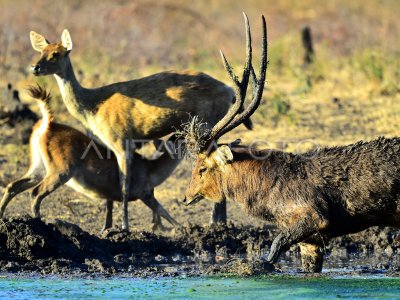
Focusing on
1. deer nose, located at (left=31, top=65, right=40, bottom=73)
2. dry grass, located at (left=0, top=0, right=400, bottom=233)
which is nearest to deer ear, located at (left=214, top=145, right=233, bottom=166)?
dry grass, located at (left=0, top=0, right=400, bottom=233)

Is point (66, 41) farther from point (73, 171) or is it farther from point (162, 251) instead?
point (162, 251)

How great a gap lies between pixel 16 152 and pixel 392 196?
763 cm

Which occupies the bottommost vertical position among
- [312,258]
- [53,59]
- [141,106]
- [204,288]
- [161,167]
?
[204,288]

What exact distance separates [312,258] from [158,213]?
3117mm

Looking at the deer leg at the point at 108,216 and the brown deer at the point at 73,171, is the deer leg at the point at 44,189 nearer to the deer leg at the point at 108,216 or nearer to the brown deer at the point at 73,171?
the brown deer at the point at 73,171

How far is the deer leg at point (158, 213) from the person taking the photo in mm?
12070

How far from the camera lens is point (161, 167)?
12812mm

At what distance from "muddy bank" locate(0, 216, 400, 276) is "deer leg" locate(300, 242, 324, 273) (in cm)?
48

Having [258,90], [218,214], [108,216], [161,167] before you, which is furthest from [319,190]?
[161,167]

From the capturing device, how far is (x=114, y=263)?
10.1 metres

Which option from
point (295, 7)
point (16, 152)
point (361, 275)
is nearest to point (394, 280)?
point (361, 275)

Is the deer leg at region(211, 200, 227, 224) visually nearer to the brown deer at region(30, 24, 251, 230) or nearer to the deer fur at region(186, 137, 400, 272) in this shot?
→ the brown deer at region(30, 24, 251, 230)

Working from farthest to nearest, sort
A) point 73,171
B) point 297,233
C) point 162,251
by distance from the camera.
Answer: point 73,171 → point 162,251 → point 297,233

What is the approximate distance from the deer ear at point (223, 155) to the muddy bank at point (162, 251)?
3.07 feet
